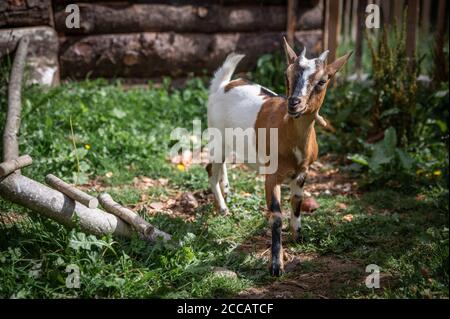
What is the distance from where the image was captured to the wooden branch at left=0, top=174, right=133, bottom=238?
3.97 metres

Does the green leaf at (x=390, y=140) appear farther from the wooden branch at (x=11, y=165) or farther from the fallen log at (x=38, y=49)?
the fallen log at (x=38, y=49)

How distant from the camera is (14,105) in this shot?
19.4 feet

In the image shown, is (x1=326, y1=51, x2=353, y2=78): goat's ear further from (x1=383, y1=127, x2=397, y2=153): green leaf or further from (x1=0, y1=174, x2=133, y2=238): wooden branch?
(x1=383, y1=127, x2=397, y2=153): green leaf

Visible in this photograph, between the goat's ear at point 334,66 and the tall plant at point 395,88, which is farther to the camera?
the tall plant at point 395,88

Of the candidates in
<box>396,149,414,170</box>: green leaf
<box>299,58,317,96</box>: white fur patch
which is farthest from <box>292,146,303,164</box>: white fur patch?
<box>396,149,414,170</box>: green leaf

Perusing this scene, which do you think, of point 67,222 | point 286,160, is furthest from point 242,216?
point 67,222

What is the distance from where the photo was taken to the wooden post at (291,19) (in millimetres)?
8000

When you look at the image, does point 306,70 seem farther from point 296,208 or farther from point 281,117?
point 296,208

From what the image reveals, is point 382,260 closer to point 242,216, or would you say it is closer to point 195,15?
point 242,216

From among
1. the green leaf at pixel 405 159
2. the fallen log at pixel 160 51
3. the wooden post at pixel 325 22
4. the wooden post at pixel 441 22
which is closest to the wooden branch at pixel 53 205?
the green leaf at pixel 405 159

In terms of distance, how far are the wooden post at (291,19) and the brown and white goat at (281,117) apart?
3.10 meters

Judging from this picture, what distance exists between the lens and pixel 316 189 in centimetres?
597

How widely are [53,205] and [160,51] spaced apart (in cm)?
427
